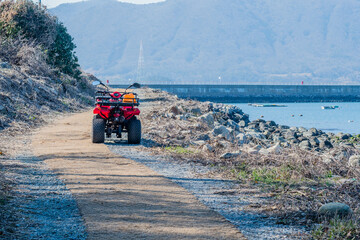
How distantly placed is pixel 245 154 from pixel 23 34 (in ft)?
71.9

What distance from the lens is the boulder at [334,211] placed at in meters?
6.25

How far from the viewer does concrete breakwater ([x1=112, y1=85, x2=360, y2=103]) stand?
87.1 metres

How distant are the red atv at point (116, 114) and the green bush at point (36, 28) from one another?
1636 centimetres

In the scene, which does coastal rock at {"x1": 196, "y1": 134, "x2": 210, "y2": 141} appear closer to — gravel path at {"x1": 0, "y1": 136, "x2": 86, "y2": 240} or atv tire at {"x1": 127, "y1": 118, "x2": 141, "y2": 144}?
atv tire at {"x1": 127, "y1": 118, "x2": 141, "y2": 144}

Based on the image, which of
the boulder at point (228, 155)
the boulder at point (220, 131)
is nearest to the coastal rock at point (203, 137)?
the boulder at point (220, 131)

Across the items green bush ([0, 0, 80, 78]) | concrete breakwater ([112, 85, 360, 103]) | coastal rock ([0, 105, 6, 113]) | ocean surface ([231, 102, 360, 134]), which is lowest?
ocean surface ([231, 102, 360, 134])

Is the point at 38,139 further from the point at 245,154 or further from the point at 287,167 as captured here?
the point at 287,167

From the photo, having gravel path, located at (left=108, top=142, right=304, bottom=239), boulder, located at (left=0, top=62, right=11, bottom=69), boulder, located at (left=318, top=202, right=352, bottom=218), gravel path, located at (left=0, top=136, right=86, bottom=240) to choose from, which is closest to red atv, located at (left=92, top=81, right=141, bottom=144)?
gravel path, located at (left=108, top=142, right=304, bottom=239)

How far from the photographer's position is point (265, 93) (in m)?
91.9

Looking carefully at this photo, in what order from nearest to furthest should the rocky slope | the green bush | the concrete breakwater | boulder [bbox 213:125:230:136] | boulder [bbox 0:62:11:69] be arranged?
1. the rocky slope
2. boulder [bbox 213:125:230:136]
3. boulder [bbox 0:62:11:69]
4. the green bush
5. the concrete breakwater

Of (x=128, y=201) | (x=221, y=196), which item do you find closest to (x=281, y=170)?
(x=221, y=196)

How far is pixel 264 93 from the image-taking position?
301 feet

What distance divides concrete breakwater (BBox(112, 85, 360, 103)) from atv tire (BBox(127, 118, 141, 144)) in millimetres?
69193

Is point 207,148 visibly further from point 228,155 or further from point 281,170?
point 281,170
